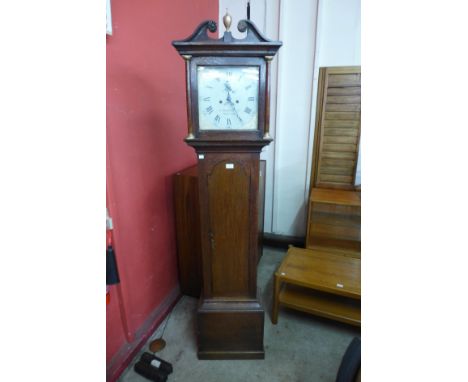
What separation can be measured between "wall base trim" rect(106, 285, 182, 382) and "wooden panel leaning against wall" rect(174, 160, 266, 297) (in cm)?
15

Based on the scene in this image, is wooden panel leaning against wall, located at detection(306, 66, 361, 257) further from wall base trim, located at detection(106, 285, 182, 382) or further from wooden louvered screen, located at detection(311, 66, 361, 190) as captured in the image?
wall base trim, located at detection(106, 285, 182, 382)

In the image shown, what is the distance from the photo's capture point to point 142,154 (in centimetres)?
144

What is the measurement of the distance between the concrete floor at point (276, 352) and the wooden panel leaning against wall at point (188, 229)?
0.59ft

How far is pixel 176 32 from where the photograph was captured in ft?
5.51

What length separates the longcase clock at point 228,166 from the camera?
106cm

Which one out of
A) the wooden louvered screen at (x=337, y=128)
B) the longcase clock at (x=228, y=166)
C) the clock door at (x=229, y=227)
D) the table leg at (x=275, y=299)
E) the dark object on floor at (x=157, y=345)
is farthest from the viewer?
the wooden louvered screen at (x=337, y=128)

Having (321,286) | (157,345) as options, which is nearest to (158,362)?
(157,345)

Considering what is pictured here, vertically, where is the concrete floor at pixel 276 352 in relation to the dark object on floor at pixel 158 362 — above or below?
below

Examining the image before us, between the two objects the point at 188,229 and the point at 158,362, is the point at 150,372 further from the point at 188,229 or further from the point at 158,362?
the point at 188,229

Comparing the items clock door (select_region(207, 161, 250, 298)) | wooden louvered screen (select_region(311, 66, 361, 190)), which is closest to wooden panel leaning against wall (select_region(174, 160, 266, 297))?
clock door (select_region(207, 161, 250, 298))

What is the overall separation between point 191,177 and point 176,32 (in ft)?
3.15

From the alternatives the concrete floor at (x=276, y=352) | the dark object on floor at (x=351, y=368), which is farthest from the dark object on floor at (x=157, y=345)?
the dark object on floor at (x=351, y=368)

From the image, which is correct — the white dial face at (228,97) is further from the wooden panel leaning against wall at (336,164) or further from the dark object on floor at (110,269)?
the wooden panel leaning against wall at (336,164)

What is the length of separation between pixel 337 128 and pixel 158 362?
2086 mm
